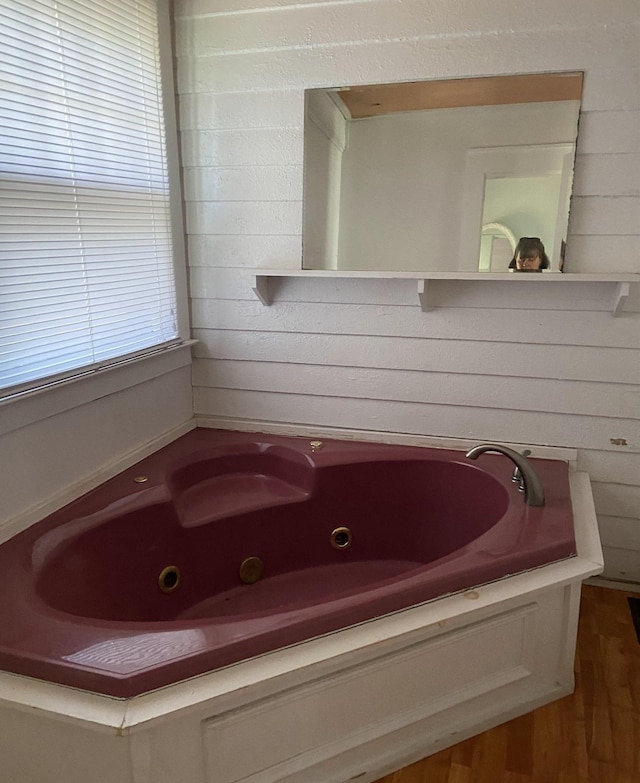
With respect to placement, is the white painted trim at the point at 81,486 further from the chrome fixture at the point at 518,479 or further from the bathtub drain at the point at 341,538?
the chrome fixture at the point at 518,479

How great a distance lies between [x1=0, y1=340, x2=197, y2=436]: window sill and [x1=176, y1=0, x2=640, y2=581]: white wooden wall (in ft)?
0.75

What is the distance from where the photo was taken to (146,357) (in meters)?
2.14

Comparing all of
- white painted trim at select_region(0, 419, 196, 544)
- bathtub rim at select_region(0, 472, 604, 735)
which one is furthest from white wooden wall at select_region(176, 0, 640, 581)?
bathtub rim at select_region(0, 472, 604, 735)

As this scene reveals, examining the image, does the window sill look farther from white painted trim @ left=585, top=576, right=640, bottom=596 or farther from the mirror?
white painted trim @ left=585, top=576, right=640, bottom=596

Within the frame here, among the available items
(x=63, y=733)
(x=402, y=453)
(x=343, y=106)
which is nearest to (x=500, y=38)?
(x=343, y=106)

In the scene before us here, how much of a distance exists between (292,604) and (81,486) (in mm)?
767

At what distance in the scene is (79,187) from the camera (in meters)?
1.76

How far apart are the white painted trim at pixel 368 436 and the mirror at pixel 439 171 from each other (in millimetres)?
647

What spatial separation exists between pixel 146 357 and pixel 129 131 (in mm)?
753

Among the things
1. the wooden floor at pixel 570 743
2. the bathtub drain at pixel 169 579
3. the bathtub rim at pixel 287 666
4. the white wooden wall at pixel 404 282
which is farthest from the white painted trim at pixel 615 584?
the bathtub drain at pixel 169 579

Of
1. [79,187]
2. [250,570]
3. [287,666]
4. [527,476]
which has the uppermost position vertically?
[79,187]

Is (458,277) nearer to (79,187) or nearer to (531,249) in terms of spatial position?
(531,249)

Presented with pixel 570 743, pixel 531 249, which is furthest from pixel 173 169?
pixel 570 743

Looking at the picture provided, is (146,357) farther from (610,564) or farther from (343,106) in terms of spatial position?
(610,564)
